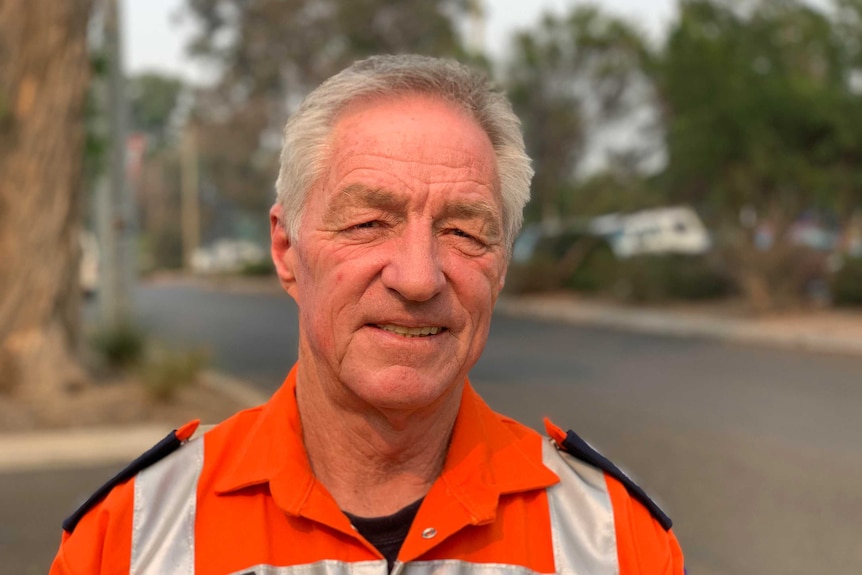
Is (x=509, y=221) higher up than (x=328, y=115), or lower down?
lower down

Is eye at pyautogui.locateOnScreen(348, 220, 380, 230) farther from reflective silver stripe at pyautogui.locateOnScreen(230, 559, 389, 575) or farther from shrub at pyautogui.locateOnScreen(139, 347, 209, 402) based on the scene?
shrub at pyautogui.locateOnScreen(139, 347, 209, 402)

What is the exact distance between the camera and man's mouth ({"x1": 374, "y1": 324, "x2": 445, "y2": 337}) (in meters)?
1.89

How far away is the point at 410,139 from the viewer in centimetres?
192

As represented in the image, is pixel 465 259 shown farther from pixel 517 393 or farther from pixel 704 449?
pixel 517 393

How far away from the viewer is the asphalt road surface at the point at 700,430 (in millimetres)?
6438

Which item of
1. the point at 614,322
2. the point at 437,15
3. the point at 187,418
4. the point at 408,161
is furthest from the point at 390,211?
the point at 437,15

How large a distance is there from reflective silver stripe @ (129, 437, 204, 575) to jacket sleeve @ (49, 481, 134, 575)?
1 centimetres

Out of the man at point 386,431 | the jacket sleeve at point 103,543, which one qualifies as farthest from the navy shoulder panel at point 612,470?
the jacket sleeve at point 103,543

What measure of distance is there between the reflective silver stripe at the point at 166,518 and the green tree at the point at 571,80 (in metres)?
27.7

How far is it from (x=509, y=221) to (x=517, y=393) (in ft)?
32.7

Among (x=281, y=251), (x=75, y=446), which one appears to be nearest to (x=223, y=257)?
(x=75, y=446)

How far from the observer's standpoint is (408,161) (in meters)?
1.91

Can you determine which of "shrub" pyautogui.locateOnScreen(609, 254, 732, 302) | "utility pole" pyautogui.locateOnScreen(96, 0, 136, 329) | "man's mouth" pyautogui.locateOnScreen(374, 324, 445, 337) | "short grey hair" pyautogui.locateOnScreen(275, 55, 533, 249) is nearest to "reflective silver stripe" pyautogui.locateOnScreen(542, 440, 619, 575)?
"man's mouth" pyautogui.locateOnScreen(374, 324, 445, 337)

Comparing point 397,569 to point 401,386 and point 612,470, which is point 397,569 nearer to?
point 401,386
